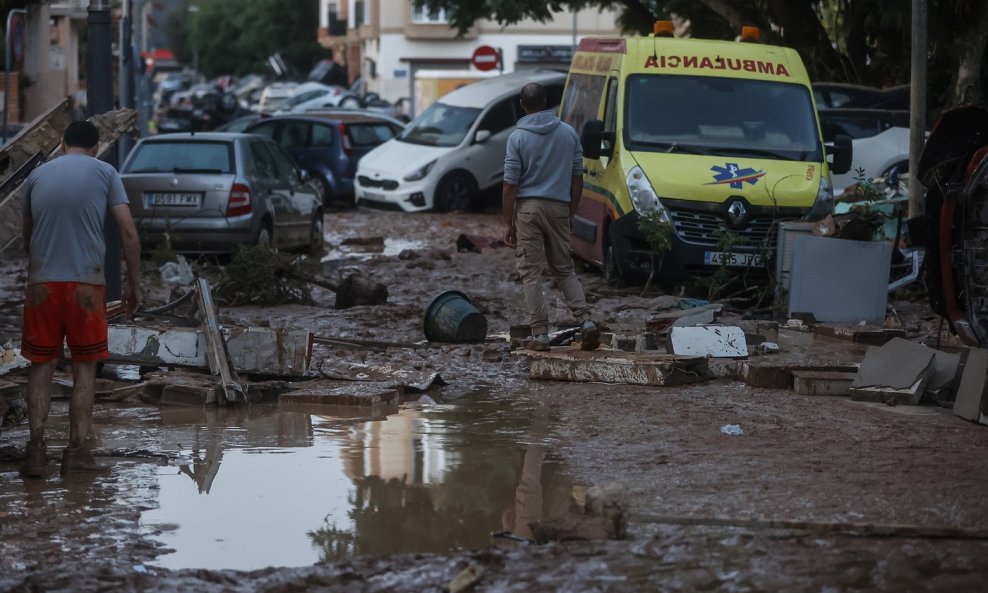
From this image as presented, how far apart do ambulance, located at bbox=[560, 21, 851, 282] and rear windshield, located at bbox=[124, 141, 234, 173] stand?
413cm

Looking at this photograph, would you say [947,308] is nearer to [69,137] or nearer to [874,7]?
[69,137]

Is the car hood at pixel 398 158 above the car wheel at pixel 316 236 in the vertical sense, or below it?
above

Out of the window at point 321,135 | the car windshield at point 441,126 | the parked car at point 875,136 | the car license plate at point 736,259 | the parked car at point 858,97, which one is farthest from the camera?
the window at point 321,135

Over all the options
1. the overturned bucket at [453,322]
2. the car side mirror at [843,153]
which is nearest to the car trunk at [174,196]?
the overturned bucket at [453,322]

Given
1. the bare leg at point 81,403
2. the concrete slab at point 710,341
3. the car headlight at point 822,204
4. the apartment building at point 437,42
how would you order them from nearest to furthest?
the bare leg at point 81,403 < the concrete slab at point 710,341 < the car headlight at point 822,204 < the apartment building at point 437,42

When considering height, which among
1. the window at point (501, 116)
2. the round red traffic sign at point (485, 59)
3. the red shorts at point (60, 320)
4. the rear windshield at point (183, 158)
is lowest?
the red shorts at point (60, 320)

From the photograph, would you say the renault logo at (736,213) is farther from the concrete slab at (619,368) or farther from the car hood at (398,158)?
the car hood at (398,158)

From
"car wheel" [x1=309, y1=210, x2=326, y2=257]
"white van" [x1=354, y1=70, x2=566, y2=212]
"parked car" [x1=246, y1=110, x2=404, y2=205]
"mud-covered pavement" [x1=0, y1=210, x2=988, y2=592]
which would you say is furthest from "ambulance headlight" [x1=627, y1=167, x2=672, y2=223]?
"parked car" [x1=246, y1=110, x2=404, y2=205]

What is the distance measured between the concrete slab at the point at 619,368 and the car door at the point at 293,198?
27.1ft

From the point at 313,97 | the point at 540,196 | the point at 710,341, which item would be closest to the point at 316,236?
the point at 540,196

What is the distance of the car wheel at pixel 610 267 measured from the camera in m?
14.2

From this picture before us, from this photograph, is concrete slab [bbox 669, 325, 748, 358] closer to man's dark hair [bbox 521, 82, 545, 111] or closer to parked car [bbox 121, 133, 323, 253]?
man's dark hair [bbox 521, 82, 545, 111]

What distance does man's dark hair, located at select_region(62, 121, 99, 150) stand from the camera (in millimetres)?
7234

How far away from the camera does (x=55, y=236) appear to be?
7039 millimetres
